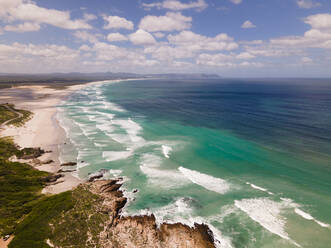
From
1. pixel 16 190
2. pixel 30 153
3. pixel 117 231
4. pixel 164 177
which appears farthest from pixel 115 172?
pixel 30 153

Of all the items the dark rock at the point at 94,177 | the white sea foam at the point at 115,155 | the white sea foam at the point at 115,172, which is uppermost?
the white sea foam at the point at 115,155

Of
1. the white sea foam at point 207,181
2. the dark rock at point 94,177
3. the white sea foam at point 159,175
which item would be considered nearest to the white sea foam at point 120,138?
the white sea foam at point 159,175

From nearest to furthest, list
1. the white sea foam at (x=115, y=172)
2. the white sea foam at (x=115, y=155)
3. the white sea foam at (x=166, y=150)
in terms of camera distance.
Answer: the white sea foam at (x=115, y=172) → the white sea foam at (x=115, y=155) → the white sea foam at (x=166, y=150)

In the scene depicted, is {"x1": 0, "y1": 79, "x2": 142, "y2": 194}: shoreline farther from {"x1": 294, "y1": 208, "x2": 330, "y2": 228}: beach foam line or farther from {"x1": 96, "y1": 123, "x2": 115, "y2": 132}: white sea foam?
{"x1": 294, "y1": 208, "x2": 330, "y2": 228}: beach foam line

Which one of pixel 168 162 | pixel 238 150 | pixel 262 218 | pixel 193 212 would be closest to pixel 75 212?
pixel 193 212

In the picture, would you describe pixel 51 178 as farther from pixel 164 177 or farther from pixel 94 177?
pixel 164 177

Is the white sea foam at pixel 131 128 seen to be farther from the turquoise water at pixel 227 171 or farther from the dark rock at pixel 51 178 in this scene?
the dark rock at pixel 51 178

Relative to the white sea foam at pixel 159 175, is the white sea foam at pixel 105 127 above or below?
above
